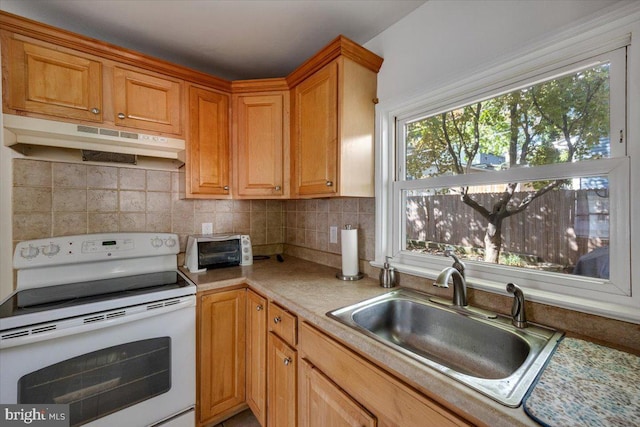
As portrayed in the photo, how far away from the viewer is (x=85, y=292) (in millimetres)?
1367

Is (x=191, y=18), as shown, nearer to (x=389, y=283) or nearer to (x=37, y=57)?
(x=37, y=57)

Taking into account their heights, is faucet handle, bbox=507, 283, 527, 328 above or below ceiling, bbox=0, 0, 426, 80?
below

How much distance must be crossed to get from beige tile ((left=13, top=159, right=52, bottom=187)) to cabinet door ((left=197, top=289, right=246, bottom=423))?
119cm

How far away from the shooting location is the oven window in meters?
1.13

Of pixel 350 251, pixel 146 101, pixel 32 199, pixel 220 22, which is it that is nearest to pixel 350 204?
pixel 350 251

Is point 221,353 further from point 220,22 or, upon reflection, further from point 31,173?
point 220,22

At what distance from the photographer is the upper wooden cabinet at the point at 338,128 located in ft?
4.84

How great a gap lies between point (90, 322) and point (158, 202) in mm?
953

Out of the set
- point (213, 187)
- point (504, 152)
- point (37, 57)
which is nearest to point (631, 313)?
point (504, 152)

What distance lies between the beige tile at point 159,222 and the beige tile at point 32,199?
0.52 meters

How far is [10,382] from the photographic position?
1.05m

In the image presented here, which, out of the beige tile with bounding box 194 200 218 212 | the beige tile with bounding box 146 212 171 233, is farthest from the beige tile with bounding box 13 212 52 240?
the beige tile with bounding box 194 200 218 212

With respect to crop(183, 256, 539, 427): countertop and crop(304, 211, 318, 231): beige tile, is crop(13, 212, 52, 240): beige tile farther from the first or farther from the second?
crop(304, 211, 318, 231): beige tile

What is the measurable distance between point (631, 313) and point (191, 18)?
2.38m
